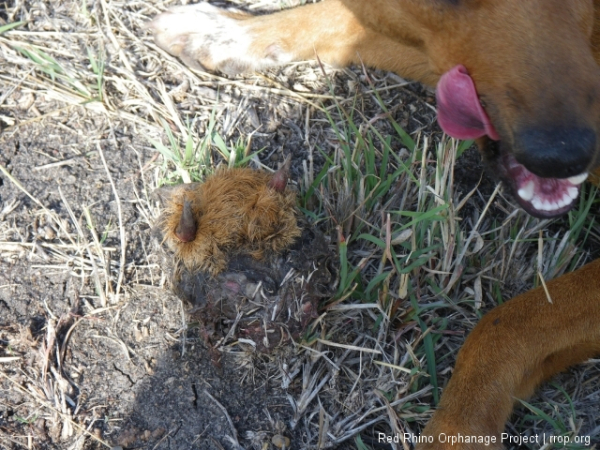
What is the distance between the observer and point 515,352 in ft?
6.98

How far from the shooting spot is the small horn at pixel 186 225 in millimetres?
1933

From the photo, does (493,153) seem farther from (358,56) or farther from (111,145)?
(111,145)

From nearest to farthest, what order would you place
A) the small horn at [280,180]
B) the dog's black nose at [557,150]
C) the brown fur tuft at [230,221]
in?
the dog's black nose at [557,150] < the brown fur tuft at [230,221] < the small horn at [280,180]

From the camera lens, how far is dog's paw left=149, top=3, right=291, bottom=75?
2.87m

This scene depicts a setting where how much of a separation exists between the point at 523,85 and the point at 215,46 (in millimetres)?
1428

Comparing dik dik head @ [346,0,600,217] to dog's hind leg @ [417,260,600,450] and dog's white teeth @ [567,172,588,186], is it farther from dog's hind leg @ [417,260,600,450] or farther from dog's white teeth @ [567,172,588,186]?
dog's hind leg @ [417,260,600,450]


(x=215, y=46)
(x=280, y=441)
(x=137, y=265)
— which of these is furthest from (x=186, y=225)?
(x=215, y=46)

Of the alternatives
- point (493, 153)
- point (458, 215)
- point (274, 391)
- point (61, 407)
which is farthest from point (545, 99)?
point (61, 407)

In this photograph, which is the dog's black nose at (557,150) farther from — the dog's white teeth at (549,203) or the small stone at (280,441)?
the small stone at (280,441)

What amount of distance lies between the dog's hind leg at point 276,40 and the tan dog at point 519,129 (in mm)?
348

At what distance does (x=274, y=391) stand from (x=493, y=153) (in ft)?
3.61

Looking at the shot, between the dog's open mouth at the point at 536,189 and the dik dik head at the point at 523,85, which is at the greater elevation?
the dik dik head at the point at 523,85

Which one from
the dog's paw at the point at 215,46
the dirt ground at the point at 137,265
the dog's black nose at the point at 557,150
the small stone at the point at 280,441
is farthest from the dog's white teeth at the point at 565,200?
the dog's paw at the point at 215,46

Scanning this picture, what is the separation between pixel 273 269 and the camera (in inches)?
80.1
